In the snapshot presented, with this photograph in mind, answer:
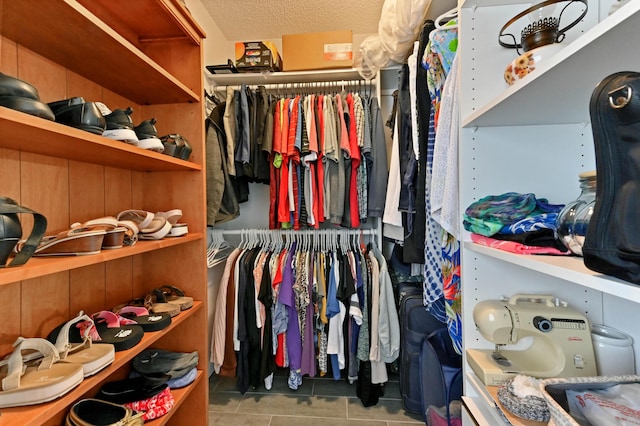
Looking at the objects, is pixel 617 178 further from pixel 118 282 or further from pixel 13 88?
pixel 118 282

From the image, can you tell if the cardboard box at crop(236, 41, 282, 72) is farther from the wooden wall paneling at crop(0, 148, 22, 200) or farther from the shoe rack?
the wooden wall paneling at crop(0, 148, 22, 200)

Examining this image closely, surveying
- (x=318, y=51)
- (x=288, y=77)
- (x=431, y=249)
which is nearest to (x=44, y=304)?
(x=431, y=249)

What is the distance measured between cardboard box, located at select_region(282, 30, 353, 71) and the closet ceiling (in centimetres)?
24

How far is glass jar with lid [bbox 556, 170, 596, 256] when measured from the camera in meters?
0.48

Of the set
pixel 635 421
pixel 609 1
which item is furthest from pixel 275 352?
pixel 609 1

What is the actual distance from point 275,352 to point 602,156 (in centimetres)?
175

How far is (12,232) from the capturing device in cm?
57

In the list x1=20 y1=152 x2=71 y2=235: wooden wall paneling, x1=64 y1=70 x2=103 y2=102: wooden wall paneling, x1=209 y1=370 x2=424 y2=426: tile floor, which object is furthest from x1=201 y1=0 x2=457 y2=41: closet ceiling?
x1=209 y1=370 x2=424 y2=426: tile floor

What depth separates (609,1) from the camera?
2.18 ft

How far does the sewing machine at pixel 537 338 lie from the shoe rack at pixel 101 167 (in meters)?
1.01

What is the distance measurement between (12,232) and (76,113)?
1.13 feet

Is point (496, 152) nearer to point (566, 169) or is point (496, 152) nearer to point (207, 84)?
point (566, 169)

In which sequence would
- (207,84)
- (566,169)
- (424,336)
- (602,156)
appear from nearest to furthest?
(602,156), (566,169), (424,336), (207,84)

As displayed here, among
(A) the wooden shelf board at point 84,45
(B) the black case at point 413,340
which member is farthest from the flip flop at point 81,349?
(B) the black case at point 413,340
